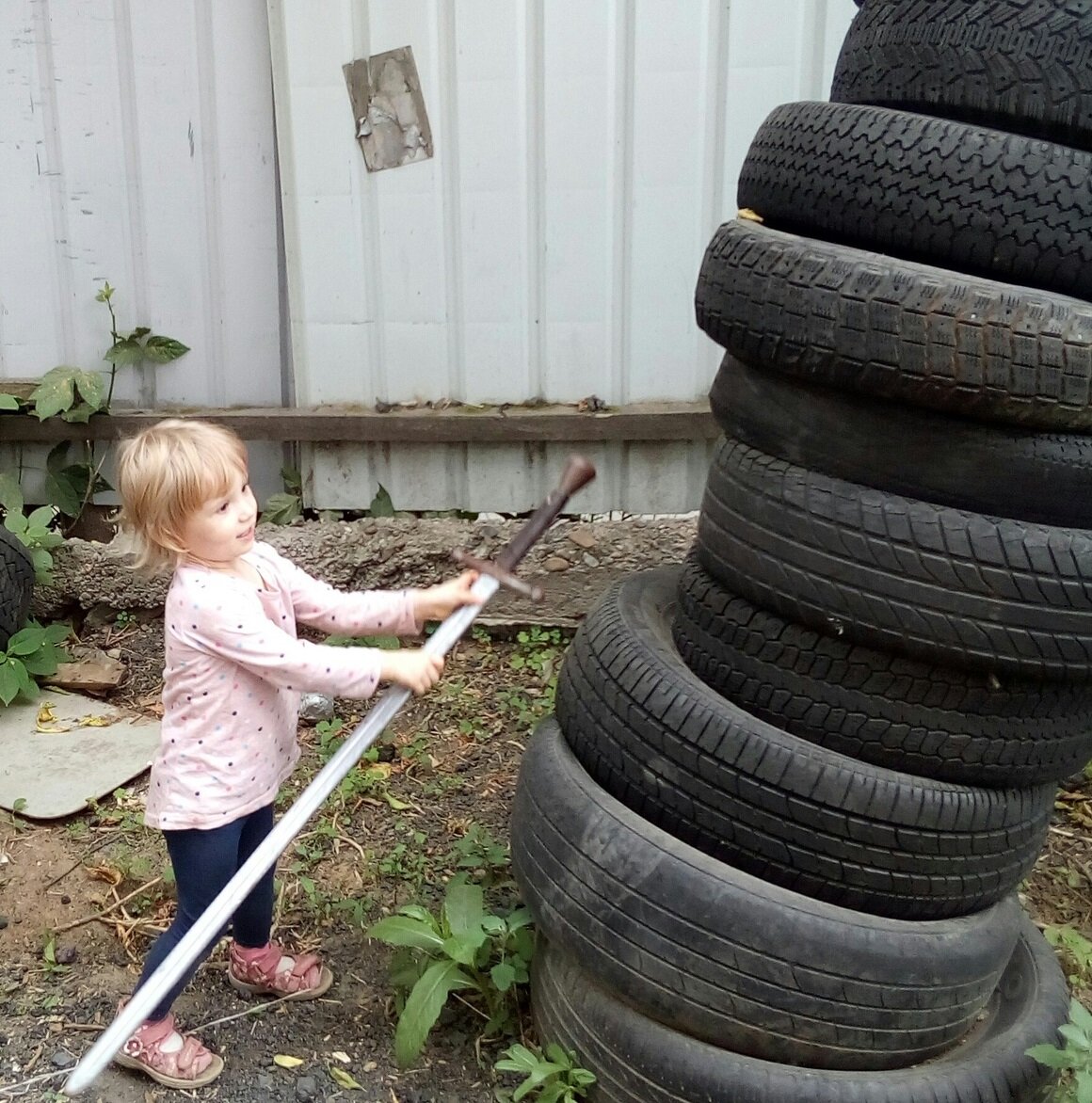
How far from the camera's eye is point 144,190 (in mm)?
4043

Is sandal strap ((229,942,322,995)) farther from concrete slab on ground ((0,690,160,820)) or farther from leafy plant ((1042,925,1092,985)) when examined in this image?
leafy plant ((1042,925,1092,985))

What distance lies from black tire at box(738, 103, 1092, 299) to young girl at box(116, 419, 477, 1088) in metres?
0.99

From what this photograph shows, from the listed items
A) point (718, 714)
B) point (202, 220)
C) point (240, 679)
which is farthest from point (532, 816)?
point (202, 220)

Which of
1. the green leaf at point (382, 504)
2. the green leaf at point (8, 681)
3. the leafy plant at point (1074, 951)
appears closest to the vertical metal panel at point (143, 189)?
the green leaf at point (382, 504)

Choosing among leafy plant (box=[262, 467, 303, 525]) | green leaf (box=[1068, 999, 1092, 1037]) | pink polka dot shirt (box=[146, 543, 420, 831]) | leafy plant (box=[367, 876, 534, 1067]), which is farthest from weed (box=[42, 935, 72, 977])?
green leaf (box=[1068, 999, 1092, 1037])

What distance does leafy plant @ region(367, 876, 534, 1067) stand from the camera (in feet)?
7.26

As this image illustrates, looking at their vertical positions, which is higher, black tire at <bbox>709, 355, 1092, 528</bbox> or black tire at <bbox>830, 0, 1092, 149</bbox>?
black tire at <bbox>830, 0, 1092, 149</bbox>

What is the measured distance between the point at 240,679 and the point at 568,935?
0.80m

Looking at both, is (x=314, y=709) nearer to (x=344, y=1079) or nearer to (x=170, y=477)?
(x=344, y=1079)

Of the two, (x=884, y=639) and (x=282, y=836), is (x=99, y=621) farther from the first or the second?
(x=884, y=639)

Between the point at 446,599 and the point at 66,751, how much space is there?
80.1 inches

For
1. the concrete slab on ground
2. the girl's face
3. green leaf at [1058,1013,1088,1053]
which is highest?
the girl's face

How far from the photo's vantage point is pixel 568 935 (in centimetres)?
207

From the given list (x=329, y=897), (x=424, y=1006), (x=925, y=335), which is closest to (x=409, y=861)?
(x=329, y=897)
